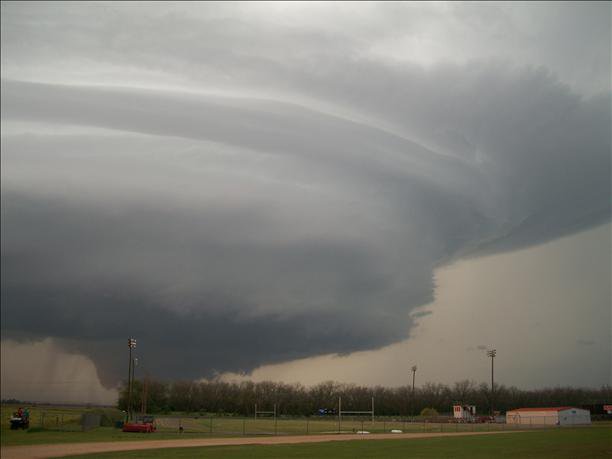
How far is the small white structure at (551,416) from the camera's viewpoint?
A: 9375cm

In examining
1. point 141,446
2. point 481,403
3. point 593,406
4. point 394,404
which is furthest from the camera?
point 394,404

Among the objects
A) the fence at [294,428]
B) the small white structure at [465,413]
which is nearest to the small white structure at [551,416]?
the fence at [294,428]

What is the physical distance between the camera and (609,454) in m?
41.8

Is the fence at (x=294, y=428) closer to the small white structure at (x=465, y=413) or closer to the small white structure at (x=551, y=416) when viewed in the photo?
the small white structure at (x=551, y=416)

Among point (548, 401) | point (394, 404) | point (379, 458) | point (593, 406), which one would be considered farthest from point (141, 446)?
point (394, 404)

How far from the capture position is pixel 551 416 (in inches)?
3962

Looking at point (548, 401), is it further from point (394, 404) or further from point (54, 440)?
point (394, 404)

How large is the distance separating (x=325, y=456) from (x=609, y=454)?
18031 millimetres

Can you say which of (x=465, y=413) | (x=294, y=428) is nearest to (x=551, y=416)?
(x=465, y=413)

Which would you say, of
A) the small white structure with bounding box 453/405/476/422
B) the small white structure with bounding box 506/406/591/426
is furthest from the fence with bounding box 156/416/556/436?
the small white structure with bounding box 453/405/476/422

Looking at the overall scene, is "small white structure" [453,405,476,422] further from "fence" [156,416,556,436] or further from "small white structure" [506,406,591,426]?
"small white structure" [506,406,591,426]

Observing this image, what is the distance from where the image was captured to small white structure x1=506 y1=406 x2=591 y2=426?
308 feet

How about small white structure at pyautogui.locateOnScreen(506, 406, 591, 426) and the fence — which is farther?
small white structure at pyautogui.locateOnScreen(506, 406, 591, 426)

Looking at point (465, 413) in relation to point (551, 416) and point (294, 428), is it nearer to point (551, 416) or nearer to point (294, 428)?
point (551, 416)
